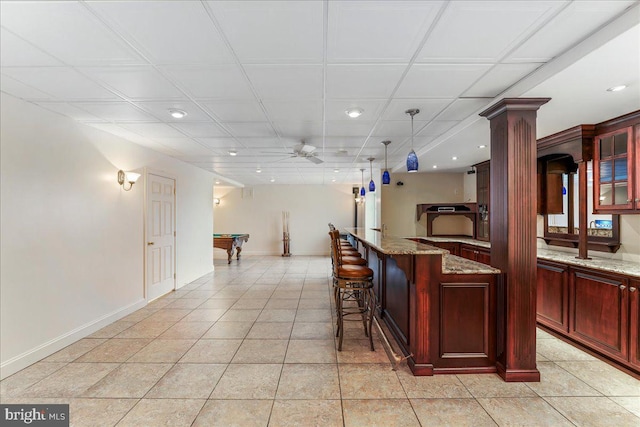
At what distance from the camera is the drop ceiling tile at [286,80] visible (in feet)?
7.22

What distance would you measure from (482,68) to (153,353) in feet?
13.1

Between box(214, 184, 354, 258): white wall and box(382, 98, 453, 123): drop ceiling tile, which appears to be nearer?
box(382, 98, 453, 123): drop ceiling tile

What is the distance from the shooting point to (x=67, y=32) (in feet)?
5.84

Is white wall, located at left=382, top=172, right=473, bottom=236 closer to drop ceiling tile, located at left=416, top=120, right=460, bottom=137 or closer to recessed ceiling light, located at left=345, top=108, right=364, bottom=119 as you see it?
drop ceiling tile, located at left=416, top=120, right=460, bottom=137

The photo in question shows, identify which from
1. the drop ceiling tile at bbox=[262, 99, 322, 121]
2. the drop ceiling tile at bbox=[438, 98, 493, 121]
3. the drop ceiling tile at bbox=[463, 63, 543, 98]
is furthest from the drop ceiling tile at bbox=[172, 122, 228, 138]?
the drop ceiling tile at bbox=[463, 63, 543, 98]

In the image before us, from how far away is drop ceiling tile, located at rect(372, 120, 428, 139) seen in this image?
11.3ft

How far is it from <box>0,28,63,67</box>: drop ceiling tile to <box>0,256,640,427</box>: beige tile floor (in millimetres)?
2567

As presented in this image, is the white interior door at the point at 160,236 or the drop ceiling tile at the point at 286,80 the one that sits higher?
the drop ceiling tile at the point at 286,80

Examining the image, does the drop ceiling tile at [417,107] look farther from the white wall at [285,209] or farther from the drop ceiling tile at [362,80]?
the white wall at [285,209]

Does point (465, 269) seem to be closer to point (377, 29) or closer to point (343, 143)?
point (377, 29)

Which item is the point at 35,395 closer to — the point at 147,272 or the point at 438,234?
the point at 147,272

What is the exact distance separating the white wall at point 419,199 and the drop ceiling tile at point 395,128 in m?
2.53

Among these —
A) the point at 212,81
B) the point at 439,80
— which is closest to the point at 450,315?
the point at 439,80

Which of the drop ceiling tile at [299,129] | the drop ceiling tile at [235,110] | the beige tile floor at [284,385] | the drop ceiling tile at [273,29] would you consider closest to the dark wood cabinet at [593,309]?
the beige tile floor at [284,385]
